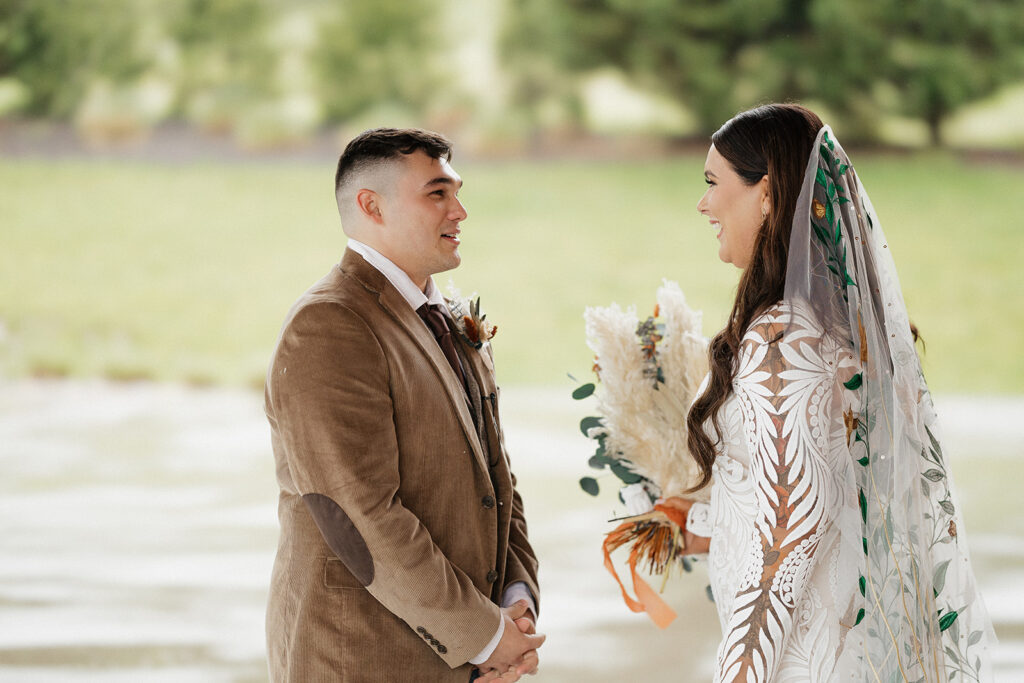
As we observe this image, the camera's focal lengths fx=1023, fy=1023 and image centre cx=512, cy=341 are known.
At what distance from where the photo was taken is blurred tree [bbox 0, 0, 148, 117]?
936cm

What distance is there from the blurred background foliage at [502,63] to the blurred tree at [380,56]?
0.04 feet

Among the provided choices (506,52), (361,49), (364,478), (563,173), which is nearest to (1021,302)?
(563,173)

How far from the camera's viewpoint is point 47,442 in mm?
8508

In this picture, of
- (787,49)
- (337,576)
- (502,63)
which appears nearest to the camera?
(337,576)

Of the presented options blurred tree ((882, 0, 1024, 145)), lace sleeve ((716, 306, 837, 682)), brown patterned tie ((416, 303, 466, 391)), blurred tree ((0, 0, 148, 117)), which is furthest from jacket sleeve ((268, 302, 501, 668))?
blurred tree ((882, 0, 1024, 145))

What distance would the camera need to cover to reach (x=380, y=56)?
9.80 metres

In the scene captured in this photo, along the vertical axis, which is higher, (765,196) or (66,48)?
(66,48)

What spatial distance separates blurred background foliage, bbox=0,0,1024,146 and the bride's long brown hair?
8.19m

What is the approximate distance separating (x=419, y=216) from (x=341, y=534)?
60cm

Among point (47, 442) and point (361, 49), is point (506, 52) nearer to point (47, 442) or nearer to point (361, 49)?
point (361, 49)

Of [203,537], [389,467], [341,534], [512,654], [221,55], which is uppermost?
[221,55]

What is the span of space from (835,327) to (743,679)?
1.89 ft

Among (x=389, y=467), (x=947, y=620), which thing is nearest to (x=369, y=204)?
(x=389, y=467)

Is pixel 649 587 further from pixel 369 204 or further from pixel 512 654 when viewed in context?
pixel 369 204
